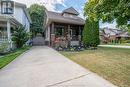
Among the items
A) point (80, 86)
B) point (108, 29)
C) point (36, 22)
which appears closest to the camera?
point (80, 86)

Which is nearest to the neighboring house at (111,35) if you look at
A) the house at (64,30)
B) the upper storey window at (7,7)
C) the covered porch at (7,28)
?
the house at (64,30)

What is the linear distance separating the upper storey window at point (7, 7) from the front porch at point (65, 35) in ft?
18.7

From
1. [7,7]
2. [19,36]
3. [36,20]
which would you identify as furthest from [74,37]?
[36,20]

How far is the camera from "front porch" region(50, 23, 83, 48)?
22.4 metres

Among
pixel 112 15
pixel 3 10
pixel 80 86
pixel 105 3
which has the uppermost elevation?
pixel 3 10

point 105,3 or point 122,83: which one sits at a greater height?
point 105,3

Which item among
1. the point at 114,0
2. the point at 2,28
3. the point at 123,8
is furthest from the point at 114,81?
the point at 2,28

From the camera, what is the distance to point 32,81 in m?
6.50

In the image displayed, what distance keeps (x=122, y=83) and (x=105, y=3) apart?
3265 mm

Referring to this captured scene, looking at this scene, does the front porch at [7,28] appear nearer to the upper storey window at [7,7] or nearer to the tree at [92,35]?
the upper storey window at [7,7]

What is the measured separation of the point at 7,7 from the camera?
24.1 m

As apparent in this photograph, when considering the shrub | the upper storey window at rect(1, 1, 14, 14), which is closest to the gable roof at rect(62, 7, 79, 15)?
the upper storey window at rect(1, 1, 14, 14)

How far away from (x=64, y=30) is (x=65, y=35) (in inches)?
28.4

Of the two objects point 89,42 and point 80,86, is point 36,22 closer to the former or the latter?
point 89,42
